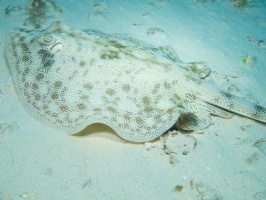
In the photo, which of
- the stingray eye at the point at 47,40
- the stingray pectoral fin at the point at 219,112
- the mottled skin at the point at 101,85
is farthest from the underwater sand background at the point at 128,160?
the stingray eye at the point at 47,40

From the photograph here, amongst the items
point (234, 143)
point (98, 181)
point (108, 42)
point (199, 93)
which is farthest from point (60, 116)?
point (234, 143)

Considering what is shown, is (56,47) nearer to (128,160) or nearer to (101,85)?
(101,85)

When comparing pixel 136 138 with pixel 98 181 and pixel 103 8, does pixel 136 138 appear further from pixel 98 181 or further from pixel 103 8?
pixel 103 8

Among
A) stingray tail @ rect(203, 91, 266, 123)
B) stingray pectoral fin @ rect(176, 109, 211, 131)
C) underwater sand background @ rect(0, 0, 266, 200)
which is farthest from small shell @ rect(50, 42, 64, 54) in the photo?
stingray tail @ rect(203, 91, 266, 123)

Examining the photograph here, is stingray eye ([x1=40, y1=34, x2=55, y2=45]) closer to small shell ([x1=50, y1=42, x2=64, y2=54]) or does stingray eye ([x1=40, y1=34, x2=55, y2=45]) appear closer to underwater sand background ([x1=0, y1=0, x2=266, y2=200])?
small shell ([x1=50, y1=42, x2=64, y2=54])

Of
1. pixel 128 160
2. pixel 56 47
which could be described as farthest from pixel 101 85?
pixel 128 160

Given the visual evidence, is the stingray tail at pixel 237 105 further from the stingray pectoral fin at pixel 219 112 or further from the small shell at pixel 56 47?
the small shell at pixel 56 47

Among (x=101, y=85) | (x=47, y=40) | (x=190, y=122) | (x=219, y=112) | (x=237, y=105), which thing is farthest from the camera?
(x=219, y=112)

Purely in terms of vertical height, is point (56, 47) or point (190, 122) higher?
point (56, 47)

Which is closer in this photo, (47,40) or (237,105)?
(47,40)
